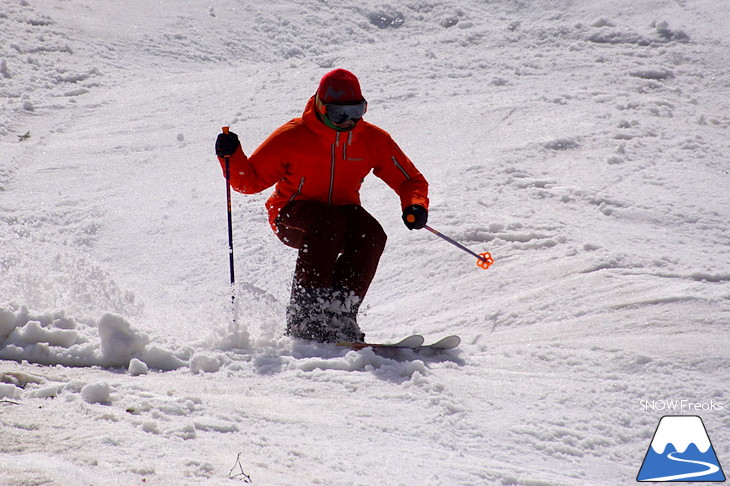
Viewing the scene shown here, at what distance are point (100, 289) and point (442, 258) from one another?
8.94 ft

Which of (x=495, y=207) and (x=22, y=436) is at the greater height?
(x=495, y=207)

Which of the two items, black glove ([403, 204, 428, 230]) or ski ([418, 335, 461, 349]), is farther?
black glove ([403, 204, 428, 230])

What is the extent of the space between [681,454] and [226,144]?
3089 millimetres

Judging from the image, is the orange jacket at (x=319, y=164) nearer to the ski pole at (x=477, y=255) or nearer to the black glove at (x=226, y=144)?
the black glove at (x=226, y=144)

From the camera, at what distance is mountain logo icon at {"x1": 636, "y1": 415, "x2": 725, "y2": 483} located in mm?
3256

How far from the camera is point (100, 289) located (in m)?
5.48

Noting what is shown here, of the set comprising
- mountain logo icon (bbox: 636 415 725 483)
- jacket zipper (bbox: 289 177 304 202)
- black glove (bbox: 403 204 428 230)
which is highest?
jacket zipper (bbox: 289 177 304 202)

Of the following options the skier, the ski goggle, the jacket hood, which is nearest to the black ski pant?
the skier

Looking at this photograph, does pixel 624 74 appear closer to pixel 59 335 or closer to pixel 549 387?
pixel 549 387

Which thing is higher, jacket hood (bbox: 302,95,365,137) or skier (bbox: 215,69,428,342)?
jacket hood (bbox: 302,95,365,137)

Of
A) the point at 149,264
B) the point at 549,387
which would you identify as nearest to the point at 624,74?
the point at 149,264

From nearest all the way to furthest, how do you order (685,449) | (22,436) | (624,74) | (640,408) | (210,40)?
1. (22,436)
2. (685,449)
3. (640,408)
4. (624,74)
5. (210,40)

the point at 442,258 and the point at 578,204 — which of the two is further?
the point at 578,204

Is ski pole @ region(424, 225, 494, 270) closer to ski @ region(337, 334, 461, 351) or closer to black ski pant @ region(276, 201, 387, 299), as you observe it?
black ski pant @ region(276, 201, 387, 299)
